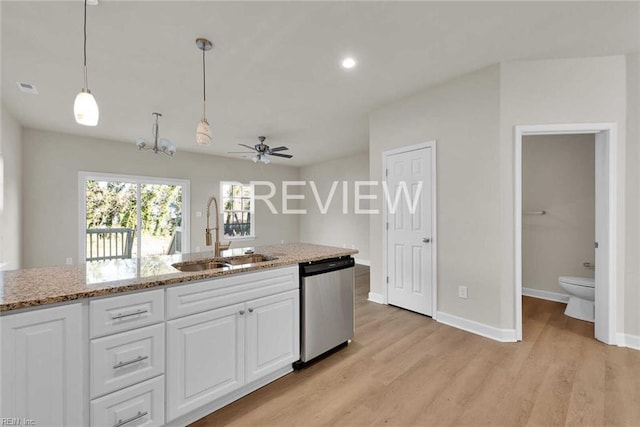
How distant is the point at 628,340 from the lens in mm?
2492

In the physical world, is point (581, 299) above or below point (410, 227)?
below

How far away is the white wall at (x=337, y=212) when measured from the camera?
21.7ft

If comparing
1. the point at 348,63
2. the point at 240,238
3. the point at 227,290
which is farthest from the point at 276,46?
the point at 240,238

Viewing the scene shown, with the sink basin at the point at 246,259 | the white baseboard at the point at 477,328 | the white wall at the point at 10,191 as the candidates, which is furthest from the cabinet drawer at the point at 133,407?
the white wall at the point at 10,191

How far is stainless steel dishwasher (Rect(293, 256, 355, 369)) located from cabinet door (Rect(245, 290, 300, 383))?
3.0 inches

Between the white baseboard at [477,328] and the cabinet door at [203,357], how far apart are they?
2.27 meters

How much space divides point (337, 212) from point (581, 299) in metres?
4.94

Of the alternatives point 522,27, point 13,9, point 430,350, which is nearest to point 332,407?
point 430,350

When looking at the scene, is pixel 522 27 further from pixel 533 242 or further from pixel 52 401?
pixel 52 401

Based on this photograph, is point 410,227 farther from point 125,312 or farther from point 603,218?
point 125,312

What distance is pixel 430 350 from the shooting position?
2494 mm

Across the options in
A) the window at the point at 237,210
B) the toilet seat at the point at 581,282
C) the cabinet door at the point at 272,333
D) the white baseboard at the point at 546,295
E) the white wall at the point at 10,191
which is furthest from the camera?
the window at the point at 237,210

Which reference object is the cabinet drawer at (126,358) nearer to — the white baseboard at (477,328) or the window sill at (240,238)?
the white baseboard at (477,328)

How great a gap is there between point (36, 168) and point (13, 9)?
13.2 ft
